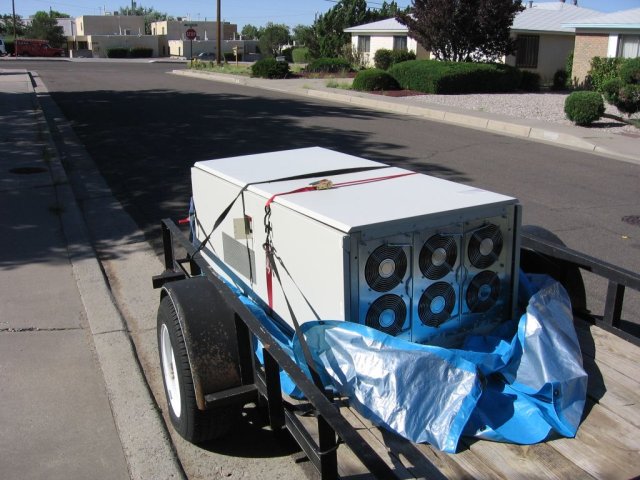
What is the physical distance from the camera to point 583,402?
276cm

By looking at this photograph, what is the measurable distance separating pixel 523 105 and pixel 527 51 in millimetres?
11610

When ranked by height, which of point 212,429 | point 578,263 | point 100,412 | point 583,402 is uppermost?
point 578,263

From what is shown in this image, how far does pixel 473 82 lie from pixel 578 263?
2310 cm

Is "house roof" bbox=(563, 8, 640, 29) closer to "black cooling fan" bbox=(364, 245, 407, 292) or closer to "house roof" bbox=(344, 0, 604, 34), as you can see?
"house roof" bbox=(344, 0, 604, 34)

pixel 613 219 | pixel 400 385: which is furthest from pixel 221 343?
pixel 613 219

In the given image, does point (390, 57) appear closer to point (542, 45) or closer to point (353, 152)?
point (542, 45)

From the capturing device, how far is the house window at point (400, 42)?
37625 mm

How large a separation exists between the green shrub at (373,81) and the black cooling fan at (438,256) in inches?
938

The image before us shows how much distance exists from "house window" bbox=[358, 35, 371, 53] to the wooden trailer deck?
3991cm

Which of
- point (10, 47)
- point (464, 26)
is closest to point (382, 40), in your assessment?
point (464, 26)

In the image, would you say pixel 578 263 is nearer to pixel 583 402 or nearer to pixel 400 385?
pixel 583 402

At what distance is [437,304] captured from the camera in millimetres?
3018

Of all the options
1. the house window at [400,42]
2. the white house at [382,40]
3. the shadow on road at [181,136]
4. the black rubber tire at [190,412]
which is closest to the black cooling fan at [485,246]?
the black rubber tire at [190,412]

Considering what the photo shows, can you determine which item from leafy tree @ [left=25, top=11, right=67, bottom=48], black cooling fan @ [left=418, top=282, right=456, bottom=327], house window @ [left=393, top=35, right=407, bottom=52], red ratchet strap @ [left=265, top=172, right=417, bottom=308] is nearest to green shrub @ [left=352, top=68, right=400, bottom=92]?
house window @ [left=393, top=35, right=407, bottom=52]
